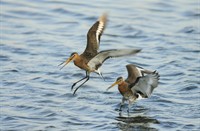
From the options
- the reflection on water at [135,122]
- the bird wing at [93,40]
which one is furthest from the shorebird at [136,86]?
the bird wing at [93,40]

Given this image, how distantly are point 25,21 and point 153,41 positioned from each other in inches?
170

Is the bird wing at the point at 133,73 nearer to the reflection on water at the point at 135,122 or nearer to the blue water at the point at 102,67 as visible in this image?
the blue water at the point at 102,67

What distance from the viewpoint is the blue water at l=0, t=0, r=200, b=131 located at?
13.9m

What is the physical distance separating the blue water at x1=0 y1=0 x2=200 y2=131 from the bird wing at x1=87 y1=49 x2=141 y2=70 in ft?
2.99

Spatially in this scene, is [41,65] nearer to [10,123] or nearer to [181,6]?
[10,123]

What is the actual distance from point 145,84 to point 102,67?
3.93m

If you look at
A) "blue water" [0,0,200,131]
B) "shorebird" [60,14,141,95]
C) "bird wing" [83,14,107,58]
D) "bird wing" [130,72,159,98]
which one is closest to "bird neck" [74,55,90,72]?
"shorebird" [60,14,141,95]

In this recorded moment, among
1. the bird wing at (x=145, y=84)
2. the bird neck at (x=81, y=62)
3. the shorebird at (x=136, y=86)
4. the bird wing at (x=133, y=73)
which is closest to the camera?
the bird wing at (x=145, y=84)

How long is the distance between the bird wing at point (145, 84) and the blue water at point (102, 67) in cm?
47

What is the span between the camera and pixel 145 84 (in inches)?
554

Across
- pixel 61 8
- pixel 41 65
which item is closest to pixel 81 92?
pixel 41 65

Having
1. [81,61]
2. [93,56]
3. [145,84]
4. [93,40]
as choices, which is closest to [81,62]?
[81,61]

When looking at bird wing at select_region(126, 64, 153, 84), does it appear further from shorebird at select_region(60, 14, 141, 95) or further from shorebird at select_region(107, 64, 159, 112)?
shorebird at select_region(60, 14, 141, 95)

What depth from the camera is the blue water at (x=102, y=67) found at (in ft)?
45.7
